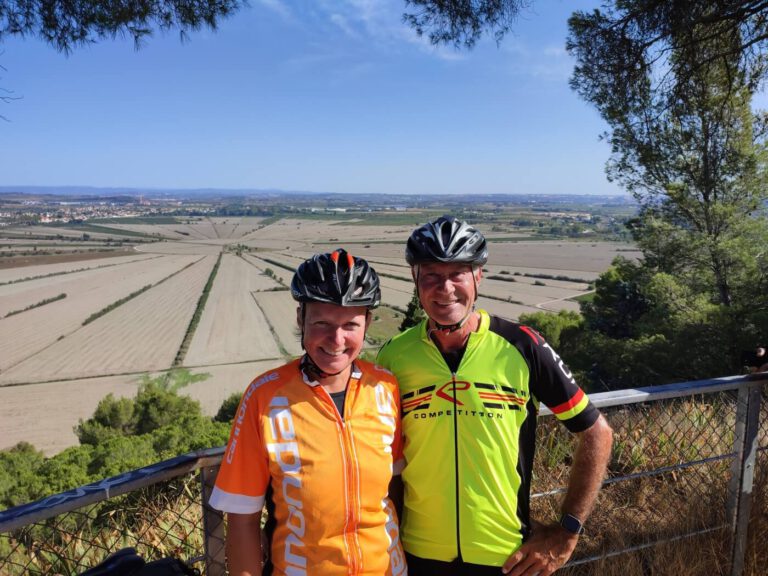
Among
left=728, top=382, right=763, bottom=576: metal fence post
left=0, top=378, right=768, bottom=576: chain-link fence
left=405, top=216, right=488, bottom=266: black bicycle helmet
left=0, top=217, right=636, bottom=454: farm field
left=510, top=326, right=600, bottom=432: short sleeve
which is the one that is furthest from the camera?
left=0, top=217, right=636, bottom=454: farm field

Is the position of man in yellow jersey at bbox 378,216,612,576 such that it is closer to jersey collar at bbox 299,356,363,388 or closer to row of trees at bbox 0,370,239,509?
jersey collar at bbox 299,356,363,388

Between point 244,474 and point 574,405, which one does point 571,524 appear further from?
point 244,474

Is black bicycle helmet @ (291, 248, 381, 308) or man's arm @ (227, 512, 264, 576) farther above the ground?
black bicycle helmet @ (291, 248, 381, 308)

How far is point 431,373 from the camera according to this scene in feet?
6.37

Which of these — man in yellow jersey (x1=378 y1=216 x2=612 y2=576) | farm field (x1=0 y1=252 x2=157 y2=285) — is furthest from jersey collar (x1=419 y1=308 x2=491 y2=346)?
farm field (x1=0 y1=252 x2=157 y2=285)

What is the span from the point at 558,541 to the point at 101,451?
720 inches

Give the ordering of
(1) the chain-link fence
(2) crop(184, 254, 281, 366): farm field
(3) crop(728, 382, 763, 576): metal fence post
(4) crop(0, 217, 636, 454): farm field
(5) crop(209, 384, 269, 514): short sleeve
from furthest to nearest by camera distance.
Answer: (2) crop(184, 254, 281, 366): farm field → (4) crop(0, 217, 636, 454): farm field → (3) crop(728, 382, 763, 576): metal fence post → (1) the chain-link fence → (5) crop(209, 384, 269, 514): short sleeve

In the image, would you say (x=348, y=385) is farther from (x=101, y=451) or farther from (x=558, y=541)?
(x=101, y=451)

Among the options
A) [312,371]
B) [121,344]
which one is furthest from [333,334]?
[121,344]

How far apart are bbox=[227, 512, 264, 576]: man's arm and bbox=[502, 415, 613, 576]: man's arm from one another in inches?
34.8

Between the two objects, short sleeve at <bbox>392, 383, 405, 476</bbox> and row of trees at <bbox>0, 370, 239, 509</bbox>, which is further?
row of trees at <bbox>0, 370, 239, 509</bbox>

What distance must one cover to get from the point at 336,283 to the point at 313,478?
2.23ft

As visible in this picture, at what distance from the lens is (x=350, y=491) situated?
1.68 m

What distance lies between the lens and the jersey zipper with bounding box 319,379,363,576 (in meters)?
1.66
